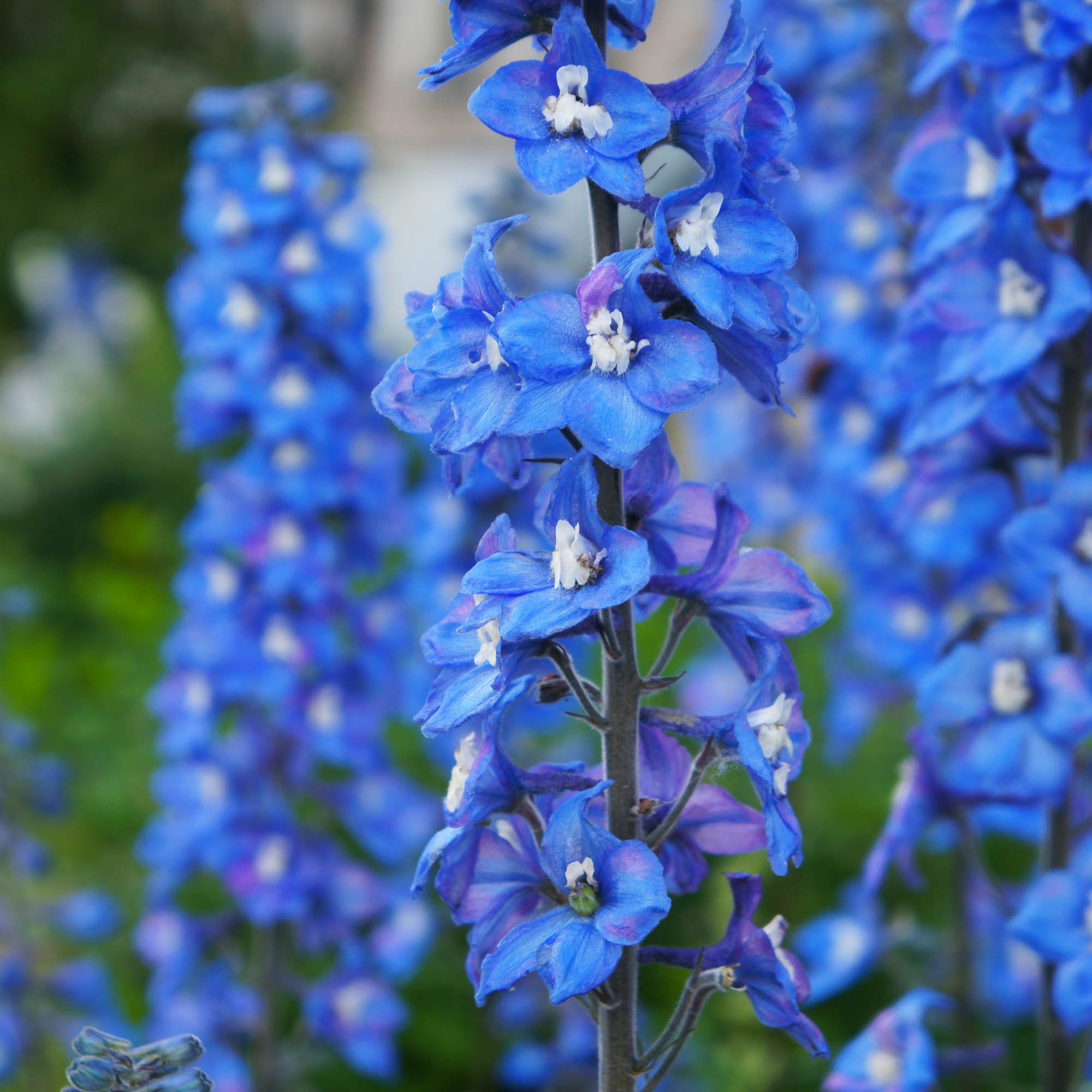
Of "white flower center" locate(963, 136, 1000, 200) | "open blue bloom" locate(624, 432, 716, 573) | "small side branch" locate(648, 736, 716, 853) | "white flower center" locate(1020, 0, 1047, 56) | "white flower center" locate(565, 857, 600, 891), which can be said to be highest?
"white flower center" locate(1020, 0, 1047, 56)

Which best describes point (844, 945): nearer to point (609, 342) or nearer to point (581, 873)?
point (581, 873)

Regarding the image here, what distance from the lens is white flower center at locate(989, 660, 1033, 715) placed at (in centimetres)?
233

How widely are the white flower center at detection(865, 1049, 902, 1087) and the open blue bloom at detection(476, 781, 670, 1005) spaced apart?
1.02 m

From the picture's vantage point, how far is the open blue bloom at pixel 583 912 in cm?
137

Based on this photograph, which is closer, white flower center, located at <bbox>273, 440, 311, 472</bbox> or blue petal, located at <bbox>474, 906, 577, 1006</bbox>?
blue petal, located at <bbox>474, 906, 577, 1006</bbox>

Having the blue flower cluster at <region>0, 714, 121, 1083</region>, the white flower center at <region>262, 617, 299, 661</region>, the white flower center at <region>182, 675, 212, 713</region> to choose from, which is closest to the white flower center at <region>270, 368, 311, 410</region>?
the white flower center at <region>262, 617, 299, 661</region>

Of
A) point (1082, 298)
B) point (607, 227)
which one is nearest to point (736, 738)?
point (607, 227)

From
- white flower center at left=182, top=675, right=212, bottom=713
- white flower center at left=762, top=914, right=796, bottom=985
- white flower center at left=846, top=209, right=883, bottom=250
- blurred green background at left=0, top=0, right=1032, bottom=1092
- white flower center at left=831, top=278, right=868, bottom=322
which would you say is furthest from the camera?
blurred green background at left=0, top=0, right=1032, bottom=1092

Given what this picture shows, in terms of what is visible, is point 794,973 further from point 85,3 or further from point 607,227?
point 85,3

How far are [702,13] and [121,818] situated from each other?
30.8ft

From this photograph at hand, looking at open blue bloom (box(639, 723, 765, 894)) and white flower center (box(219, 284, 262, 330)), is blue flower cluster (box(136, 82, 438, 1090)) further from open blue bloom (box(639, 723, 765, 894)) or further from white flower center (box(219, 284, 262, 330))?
open blue bloom (box(639, 723, 765, 894))

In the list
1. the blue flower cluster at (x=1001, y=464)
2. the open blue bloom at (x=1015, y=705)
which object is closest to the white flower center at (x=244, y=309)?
the blue flower cluster at (x=1001, y=464)

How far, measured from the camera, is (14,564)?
7.74 meters

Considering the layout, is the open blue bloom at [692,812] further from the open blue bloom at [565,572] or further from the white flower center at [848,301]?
the white flower center at [848,301]
